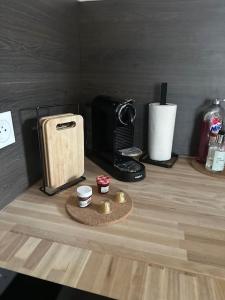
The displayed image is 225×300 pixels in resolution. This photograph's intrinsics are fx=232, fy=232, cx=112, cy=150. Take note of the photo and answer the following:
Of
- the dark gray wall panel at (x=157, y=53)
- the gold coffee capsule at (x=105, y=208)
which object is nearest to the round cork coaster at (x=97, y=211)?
the gold coffee capsule at (x=105, y=208)

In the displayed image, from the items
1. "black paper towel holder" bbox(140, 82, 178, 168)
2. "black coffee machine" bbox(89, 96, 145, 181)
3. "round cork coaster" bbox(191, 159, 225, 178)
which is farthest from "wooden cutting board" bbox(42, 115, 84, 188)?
"round cork coaster" bbox(191, 159, 225, 178)

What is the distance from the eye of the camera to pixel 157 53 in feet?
3.28

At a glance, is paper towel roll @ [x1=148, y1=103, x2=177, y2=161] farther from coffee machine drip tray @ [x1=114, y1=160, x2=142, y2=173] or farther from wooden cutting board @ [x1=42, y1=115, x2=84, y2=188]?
wooden cutting board @ [x1=42, y1=115, x2=84, y2=188]

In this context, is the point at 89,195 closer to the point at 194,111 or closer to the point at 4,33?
the point at 4,33

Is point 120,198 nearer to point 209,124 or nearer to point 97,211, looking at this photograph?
point 97,211

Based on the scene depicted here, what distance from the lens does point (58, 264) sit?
50cm

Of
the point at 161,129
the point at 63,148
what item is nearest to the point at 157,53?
the point at 161,129

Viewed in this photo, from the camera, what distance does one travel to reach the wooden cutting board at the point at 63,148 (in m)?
0.73

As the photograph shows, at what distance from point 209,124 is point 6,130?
2.52 feet

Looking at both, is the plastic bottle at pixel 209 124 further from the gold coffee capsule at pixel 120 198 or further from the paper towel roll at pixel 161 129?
the gold coffee capsule at pixel 120 198

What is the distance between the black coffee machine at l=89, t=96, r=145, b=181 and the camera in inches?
33.8

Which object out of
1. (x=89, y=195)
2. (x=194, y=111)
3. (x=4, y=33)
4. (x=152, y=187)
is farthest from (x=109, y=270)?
(x=194, y=111)

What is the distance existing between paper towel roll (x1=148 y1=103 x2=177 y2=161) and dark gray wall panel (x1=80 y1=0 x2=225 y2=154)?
0.35 ft

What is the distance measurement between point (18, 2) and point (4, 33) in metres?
0.12
